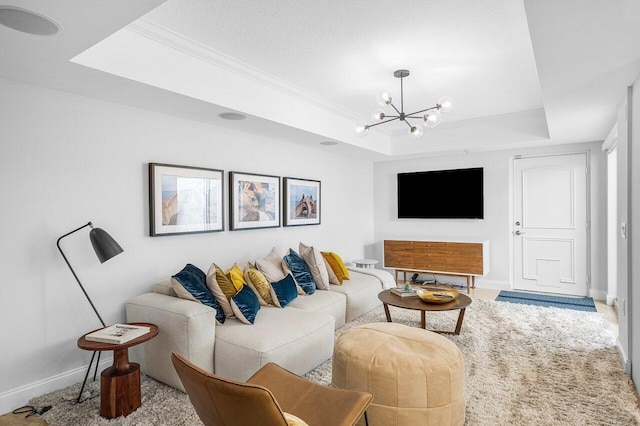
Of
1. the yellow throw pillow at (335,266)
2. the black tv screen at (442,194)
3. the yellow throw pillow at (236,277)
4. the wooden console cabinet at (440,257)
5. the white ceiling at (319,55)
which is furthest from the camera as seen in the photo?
the black tv screen at (442,194)

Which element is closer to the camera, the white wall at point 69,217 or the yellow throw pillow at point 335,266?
the white wall at point 69,217

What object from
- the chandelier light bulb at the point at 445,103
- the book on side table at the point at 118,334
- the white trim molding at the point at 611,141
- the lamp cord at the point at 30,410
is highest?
the chandelier light bulb at the point at 445,103

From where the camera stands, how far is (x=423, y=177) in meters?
6.41

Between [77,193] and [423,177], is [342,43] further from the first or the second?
[423,177]

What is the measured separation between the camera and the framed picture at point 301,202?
15.8ft

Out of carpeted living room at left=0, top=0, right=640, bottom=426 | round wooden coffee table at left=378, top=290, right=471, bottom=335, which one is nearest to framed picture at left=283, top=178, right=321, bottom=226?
carpeted living room at left=0, top=0, right=640, bottom=426

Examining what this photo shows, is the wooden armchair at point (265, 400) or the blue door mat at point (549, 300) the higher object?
the wooden armchair at point (265, 400)

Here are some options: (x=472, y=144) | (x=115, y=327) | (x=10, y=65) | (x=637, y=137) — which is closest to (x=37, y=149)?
(x=10, y=65)

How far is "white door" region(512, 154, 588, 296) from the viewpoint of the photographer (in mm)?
5277

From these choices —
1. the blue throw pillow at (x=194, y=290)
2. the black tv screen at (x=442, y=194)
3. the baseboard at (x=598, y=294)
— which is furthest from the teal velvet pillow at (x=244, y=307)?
the baseboard at (x=598, y=294)

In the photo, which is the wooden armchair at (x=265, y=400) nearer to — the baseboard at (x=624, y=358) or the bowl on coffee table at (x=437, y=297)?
the bowl on coffee table at (x=437, y=297)

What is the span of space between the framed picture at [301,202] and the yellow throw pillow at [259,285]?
57.7 inches

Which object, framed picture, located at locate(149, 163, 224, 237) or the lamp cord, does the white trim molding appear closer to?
framed picture, located at locate(149, 163, 224, 237)

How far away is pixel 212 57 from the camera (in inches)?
121
